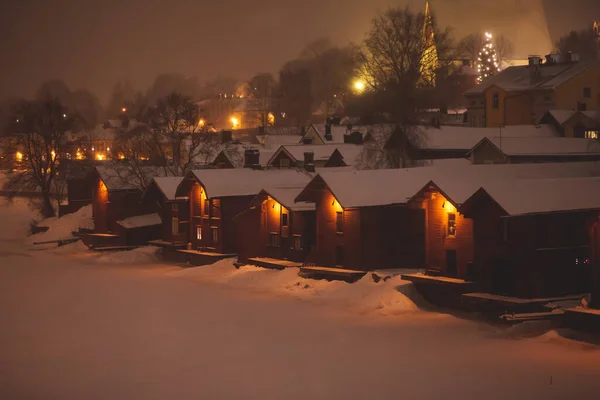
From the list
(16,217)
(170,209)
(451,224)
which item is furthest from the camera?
(16,217)

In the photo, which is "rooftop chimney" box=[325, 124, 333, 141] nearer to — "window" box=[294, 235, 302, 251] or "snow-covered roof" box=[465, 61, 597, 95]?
"snow-covered roof" box=[465, 61, 597, 95]

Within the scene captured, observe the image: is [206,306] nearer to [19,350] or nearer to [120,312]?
[120,312]


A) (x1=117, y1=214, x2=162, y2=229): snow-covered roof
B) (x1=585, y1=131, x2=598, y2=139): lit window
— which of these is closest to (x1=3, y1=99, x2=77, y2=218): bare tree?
(x1=117, y1=214, x2=162, y2=229): snow-covered roof

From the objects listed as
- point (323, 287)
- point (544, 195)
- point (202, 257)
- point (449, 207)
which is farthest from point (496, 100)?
point (544, 195)

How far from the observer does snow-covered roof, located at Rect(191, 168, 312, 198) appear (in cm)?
4938

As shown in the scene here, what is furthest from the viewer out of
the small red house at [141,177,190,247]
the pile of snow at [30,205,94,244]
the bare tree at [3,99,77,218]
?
the bare tree at [3,99,77,218]

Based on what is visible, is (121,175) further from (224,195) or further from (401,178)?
(401,178)

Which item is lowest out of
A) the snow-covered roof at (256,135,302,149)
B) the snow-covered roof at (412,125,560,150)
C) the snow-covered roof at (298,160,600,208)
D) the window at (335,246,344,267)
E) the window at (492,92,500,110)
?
the window at (335,246,344,267)

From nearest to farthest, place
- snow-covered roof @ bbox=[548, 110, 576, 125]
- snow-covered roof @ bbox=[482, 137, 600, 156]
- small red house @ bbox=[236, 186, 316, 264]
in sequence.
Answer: small red house @ bbox=[236, 186, 316, 264] → snow-covered roof @ bbox=[482, 137, 600, 156] → snow-covered roof @ bbox=[548, 110, 576, 125]

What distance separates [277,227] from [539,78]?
32.3 metres

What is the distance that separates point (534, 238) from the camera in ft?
106

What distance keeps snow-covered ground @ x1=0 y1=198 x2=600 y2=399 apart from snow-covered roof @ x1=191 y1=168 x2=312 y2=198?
22.0 feet

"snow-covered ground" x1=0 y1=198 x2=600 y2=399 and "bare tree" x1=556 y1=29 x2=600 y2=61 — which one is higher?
"bare tree" x1=556 y1=29 x2=600 y2=61

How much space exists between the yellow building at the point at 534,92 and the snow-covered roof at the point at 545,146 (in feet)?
39.0
